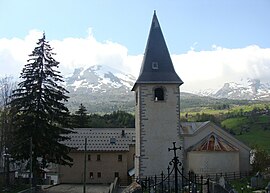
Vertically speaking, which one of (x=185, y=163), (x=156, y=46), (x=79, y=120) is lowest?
(x=185, y=163)

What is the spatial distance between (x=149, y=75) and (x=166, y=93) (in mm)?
2135

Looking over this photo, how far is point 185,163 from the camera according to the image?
39.1 meters

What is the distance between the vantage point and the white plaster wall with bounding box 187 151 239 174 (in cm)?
3722

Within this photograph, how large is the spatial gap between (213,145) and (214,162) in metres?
1.49

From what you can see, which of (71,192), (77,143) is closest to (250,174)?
(71,192)

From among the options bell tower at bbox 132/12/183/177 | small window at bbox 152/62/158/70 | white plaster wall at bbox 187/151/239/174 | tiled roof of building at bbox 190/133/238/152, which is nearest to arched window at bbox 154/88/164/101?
bell tower at bbox 132/12/183/177

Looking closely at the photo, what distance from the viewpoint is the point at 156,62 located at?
1544 inches

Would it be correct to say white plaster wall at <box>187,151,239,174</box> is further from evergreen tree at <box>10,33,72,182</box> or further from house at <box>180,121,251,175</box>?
evergreen tree at <box>10,33,72,182</box>

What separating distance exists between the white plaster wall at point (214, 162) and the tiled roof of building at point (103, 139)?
1308 centimetres

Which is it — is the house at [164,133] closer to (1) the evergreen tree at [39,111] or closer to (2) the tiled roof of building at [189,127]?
(2) the tiled roof of building at [189,127]

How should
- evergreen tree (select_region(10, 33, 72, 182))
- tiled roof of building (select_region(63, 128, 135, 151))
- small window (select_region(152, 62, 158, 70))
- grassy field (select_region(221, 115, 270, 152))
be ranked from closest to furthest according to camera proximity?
evergreen tree (select_region(10, 33, 72, 182)) < small window (select_region(152, 62, 158, 70)) < tiled roof of building (select_region(63, 128, 135, 151)) < grassy field (select_region(221, 115, 270, 152))

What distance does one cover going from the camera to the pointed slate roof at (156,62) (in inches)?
1513

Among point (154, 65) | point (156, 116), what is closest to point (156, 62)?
point (154, 65)

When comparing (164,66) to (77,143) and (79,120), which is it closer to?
(77,143)
